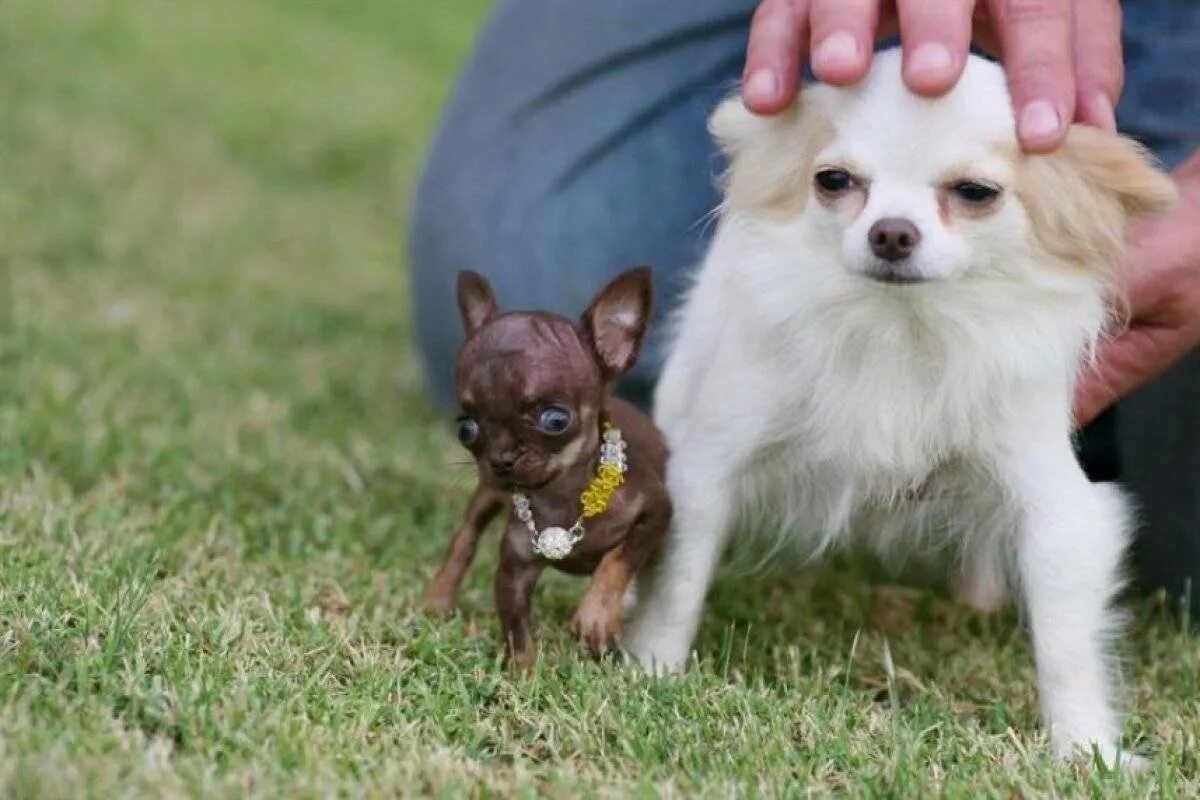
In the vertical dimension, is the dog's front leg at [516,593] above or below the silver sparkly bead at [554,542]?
below

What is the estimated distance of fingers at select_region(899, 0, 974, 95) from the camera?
90.5 inches

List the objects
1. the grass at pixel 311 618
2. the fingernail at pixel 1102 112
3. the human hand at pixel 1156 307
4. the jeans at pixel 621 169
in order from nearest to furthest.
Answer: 1. the grass at pixel 311 618
2. the fingernail at pixel 1102 112
3. the human hand at pixel 1156 307
4. the jeans at pixel 621 169

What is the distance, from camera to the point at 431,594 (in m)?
2.88

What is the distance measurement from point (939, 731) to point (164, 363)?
2.58 m

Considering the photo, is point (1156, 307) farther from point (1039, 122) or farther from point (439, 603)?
point (439, 603)

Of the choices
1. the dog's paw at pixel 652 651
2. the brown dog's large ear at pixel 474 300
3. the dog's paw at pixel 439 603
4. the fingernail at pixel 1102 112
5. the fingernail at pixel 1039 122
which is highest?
the fingernail at pixel 1039 122

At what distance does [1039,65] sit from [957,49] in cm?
19

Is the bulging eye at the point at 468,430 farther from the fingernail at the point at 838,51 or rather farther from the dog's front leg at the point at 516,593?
the fingernail at the point at 838,51

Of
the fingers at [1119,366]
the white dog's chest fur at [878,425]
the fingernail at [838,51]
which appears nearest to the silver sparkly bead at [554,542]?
the white dog's chest fur at [878,425]

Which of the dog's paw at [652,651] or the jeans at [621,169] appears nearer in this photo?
the dog's paw at [652,651]

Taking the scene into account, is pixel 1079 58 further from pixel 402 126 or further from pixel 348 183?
pixel 402 126

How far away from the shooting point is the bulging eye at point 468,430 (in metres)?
2.36

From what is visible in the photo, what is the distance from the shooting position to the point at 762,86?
8.22 ft

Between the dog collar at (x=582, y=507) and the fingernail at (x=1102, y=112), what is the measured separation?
0.91 metres
